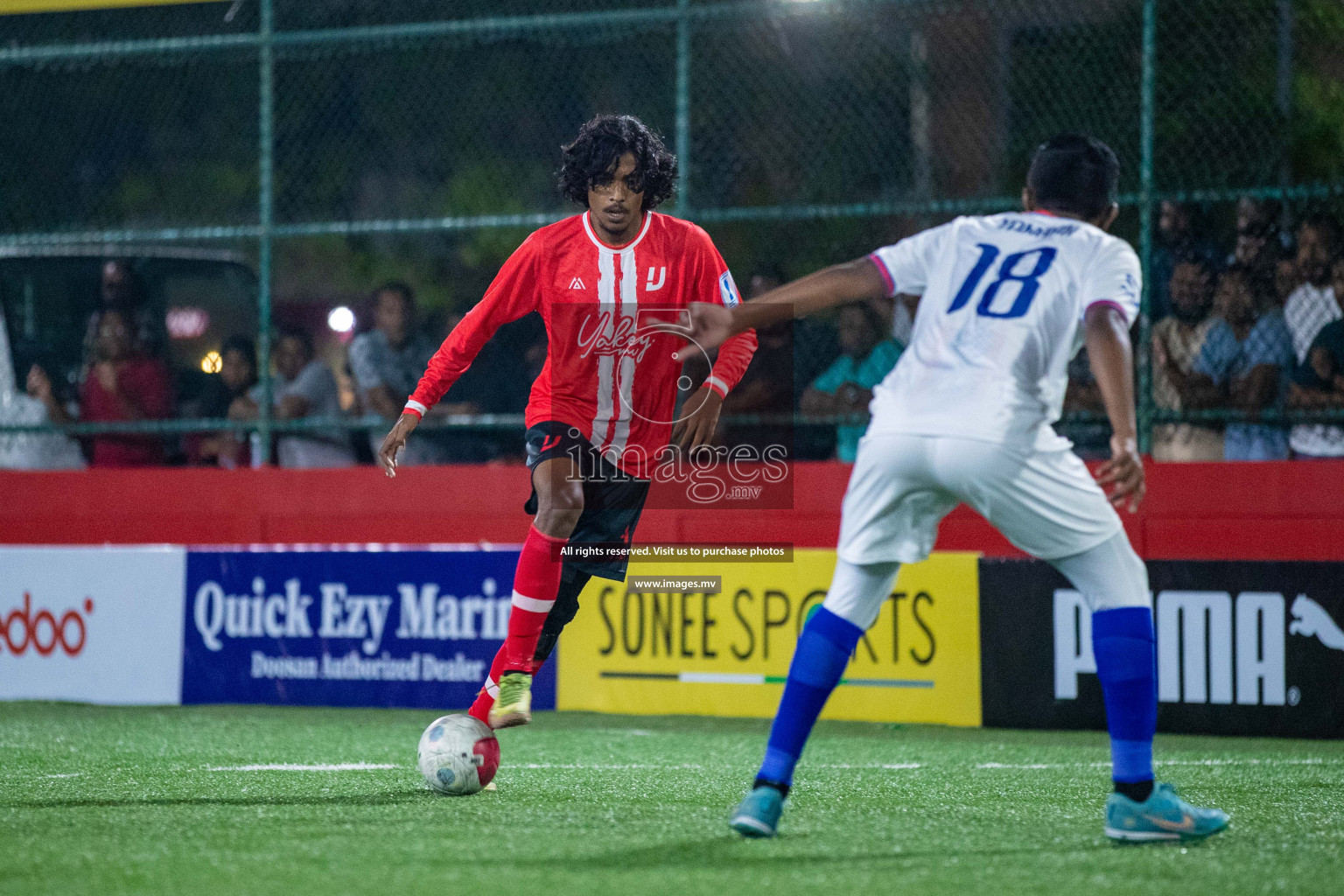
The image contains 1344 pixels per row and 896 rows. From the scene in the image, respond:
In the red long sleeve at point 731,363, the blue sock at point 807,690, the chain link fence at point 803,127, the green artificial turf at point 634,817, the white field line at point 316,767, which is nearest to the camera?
the green artificial turf at point 634,817

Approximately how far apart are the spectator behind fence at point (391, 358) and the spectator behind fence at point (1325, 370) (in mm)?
5014

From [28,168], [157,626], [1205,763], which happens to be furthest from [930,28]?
[28,168]

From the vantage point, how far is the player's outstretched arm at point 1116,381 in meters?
4.35

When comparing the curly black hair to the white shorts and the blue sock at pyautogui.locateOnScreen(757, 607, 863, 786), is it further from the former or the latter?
the blue sock at pyautogui.locateOnScreen(757, 607, 863, 786)

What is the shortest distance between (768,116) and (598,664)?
7506 millimetres

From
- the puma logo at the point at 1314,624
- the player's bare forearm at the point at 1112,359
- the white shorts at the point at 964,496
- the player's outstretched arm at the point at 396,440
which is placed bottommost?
the puma logo at the point at 1314,624

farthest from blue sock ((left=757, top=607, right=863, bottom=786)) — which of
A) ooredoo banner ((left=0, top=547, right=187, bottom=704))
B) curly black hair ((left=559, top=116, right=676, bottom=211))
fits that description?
ooredoo banner ((left=0, top=547, right=187, bottom=704))

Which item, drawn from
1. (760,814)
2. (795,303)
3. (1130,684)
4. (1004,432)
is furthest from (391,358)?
(1130,684)

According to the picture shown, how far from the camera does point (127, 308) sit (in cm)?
1138

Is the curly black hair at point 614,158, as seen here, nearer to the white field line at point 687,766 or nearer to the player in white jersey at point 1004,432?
the player in white jersey at point 1004,432

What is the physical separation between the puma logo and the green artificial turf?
486 millimetres

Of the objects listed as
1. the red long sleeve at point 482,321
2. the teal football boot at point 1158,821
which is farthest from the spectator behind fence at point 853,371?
the teal football boot at point 1158,821

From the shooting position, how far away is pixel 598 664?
9164 millimetres

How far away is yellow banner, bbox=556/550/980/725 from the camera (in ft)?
28.1
